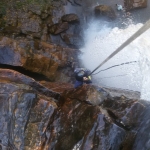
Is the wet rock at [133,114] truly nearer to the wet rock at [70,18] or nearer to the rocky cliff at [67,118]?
the rocky cliff at [67,118]

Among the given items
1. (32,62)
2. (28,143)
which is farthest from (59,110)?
(32,62)

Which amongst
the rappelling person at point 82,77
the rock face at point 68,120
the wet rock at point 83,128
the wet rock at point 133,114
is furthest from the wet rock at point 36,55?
the wet rock at point 133,114

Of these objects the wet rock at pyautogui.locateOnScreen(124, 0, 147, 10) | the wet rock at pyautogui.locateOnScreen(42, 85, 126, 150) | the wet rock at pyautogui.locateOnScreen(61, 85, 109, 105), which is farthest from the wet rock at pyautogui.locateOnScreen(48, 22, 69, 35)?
the wet rock at pyautogui.locateOnScreen(42, 85, 126, 150)

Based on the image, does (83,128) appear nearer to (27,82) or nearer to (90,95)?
(90,95)

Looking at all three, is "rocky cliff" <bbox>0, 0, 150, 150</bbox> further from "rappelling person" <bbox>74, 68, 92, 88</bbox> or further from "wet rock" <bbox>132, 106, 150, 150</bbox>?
"rappelling person" <bbox>74, 68, 92, 88</bbox>

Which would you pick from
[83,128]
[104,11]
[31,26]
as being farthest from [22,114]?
[104,11]

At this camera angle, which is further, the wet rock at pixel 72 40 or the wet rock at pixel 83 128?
the wet rock at pixel 72 40
